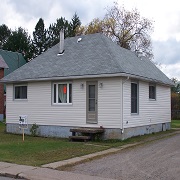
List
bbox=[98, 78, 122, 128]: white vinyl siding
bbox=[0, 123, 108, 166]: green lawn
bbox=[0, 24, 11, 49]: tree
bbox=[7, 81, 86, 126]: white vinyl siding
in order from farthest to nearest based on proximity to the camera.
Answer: bbox=[0, 24, 11, 49]: tree < bbox=[7, 81, 86, 126]: white vinyl siding < bbox=[98, 78, 122, 128]: white vinyl siding < bbox=[0, 123, 108, 166]: green lawn

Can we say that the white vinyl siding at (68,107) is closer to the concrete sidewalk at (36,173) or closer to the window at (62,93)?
the window at (62,93)

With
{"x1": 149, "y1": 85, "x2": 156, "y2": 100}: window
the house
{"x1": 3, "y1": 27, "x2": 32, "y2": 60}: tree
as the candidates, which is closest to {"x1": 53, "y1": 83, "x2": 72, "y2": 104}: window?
the house

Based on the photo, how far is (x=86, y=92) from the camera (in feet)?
55.2

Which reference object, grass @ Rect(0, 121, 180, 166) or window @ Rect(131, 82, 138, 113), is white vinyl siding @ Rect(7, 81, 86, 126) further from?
window @ Rect(131, 82, 138, 113)

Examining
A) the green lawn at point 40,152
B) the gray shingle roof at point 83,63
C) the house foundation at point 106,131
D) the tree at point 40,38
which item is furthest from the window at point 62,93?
the tree at point 40,38

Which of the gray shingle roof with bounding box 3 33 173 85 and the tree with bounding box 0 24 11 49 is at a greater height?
the tree with bounding box 0 24 11 49

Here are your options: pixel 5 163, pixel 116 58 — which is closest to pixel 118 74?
pixel 116 58

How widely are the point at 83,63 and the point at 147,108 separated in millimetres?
4567

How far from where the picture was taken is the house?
1603 cm

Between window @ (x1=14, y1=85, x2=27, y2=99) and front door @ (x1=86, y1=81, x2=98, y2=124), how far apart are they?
15.2 feet

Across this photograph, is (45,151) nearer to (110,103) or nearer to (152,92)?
(110,103)

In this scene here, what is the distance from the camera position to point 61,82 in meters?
17.9

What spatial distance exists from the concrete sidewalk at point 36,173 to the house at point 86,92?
6945mm

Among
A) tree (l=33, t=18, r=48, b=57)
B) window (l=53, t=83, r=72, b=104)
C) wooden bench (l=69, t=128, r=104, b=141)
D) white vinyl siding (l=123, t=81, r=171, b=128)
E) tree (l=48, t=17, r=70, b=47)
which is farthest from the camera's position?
A: tree (l=48, t=17, r=70, b=47)
